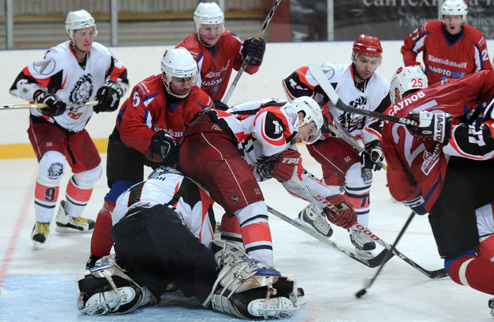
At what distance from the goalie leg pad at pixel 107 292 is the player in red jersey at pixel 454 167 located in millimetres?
1101

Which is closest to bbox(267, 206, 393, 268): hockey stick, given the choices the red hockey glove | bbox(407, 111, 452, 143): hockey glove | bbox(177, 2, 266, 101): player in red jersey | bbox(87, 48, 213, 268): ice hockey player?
the red hockey glove

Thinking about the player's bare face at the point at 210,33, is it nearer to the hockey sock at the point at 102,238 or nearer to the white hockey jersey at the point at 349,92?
the white hockey jersey at the point at 349,92

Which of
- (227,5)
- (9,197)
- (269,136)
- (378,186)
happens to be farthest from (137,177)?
(227,5)

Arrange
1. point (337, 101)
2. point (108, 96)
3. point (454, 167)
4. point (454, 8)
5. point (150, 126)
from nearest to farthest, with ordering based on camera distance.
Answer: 1. point (454, 167)
2. point (337, 101)
3. point (150, 126)
4. point (108, 96)
5. point (454, 8)

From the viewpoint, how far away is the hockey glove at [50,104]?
4160mm

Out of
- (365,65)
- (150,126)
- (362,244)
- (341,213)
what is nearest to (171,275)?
(341,213)

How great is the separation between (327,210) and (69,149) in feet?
5.36

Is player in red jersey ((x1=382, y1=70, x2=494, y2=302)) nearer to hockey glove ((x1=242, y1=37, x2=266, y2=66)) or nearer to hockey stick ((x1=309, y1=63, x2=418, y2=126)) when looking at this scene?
hockey stick ((x1=309, y1=63, x2=418, y2=126))

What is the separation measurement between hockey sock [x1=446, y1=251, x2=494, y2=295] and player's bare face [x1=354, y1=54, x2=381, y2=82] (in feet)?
5.12

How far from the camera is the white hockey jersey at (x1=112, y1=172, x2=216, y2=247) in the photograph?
3160 mm

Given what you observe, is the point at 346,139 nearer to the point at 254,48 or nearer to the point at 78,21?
the point at 254,48

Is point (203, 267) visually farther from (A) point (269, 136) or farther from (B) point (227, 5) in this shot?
(B) point (227, 5)

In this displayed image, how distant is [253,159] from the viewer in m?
3.35

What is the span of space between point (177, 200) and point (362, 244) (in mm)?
1221
